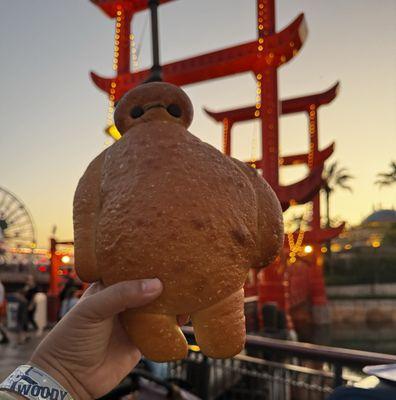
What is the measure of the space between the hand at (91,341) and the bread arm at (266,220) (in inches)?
12.7

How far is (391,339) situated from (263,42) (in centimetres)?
1473

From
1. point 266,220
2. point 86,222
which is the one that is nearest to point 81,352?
point 86,222

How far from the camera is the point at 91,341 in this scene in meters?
1.02

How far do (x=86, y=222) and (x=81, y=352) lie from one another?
32 centimetres

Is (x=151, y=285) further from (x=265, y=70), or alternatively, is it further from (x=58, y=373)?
(x=265, y=70)

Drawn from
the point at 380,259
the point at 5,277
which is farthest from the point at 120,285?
the point at 380,259

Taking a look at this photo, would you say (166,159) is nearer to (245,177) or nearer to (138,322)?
(245,177)

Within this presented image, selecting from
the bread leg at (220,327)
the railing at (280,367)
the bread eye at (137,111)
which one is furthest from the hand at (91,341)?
the railing at (280,367)

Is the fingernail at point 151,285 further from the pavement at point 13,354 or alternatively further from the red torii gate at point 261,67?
the red torii gate at point 261,67

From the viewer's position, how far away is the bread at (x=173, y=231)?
973 mm

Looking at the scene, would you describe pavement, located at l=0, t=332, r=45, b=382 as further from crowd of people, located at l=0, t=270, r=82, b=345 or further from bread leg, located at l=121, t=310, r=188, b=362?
bread leg, located at l=121, t=310, r=188, b=362

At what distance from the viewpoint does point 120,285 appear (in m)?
0.96

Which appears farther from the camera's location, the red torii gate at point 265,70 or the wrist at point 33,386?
the red torii gate at point 265,70

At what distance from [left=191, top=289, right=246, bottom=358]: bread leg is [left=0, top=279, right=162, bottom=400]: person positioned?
6.1 inches
